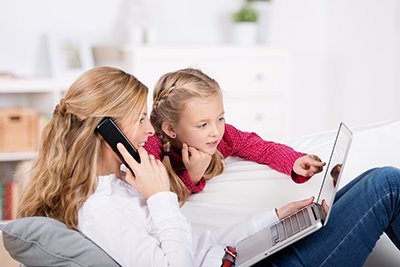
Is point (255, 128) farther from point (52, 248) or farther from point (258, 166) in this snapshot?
point (52, 248)

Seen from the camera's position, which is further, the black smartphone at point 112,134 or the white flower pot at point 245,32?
the white flower pot at point 245,32

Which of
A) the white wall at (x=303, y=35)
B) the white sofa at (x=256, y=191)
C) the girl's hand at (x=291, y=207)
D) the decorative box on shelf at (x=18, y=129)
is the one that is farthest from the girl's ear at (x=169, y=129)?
the white wall at (x=303, y=35)

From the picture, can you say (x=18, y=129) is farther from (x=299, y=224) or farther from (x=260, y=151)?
(x=299, y=224)

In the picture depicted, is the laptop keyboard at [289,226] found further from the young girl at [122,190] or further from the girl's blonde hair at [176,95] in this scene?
the girl's blonde hair at [176,95]

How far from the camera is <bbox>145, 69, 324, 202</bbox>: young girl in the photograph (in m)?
1.57

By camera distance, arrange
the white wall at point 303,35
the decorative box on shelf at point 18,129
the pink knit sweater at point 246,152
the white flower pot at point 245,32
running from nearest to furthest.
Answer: the pink knit sweater at point 246,152
the decorative box on shelf at point 18,129
the white wall at point 303,35
the white flower pot at point 245,32

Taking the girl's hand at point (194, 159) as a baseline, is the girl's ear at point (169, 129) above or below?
above

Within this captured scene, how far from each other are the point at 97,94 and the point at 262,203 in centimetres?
57

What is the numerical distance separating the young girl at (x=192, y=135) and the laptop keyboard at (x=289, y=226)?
20 centimetres

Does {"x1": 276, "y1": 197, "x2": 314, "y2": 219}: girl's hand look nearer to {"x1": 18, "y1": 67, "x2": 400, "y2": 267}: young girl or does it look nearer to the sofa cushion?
{"x1": 18, "y1": 67, "x2": 400, "y2": 267}: young girl

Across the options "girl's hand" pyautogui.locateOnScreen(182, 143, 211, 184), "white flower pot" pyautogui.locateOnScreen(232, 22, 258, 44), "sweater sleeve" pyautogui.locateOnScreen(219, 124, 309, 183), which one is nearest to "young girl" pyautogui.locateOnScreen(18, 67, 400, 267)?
"girl's hand" pyautogui.locateOnScreen(182, 143, 211, 184)

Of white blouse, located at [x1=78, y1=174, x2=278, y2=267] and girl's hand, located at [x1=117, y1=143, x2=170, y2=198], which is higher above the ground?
girl's hand, located at [x1=117, y1=143, x2=170, y2=198]

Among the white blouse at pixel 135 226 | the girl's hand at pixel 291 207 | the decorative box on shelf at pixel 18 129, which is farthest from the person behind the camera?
the decorative box on shelf at pixel 18 129

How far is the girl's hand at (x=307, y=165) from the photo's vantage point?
1.63 meters
